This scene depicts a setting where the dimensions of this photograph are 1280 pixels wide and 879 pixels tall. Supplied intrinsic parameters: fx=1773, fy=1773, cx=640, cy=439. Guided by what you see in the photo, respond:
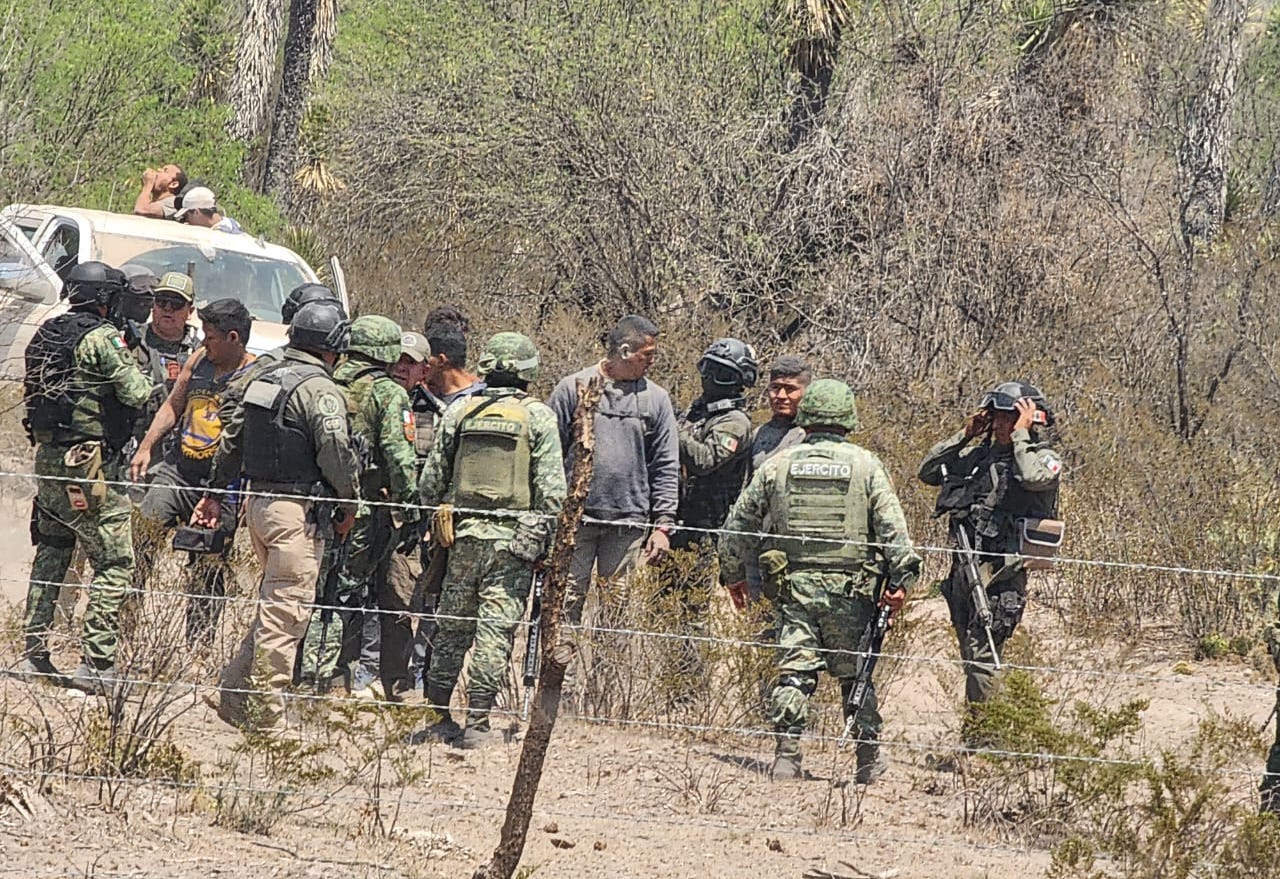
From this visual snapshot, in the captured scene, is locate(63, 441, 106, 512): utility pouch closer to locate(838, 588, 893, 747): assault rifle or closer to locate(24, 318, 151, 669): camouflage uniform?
locate(24, 318, 151, 669): camouflage uniform

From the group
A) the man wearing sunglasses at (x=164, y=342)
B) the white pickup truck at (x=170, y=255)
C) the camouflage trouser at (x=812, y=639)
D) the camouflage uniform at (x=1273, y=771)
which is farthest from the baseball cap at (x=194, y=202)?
the camouflage uniform at (x=1273, y=771)

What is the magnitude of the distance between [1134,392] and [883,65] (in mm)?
4051

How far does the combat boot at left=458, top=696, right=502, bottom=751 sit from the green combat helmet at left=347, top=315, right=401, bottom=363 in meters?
1.41

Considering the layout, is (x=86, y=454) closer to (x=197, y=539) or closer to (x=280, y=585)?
(x=197, y=539)

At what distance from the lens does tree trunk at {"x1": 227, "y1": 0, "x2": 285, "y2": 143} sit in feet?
74.1

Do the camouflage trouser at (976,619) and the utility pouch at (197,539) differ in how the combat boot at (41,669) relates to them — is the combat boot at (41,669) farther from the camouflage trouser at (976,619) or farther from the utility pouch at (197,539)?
the camouflage trouser at (976,619)

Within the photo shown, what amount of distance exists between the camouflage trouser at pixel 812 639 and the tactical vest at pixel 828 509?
71 mm

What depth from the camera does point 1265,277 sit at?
1260 centimetres

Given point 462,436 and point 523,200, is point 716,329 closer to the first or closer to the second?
point 523,200

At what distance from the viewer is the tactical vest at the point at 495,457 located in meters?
6.94

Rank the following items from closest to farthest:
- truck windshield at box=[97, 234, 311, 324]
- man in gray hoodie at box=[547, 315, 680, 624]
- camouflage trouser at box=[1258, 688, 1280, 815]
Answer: camouflage trouser at box=[1258, 688, 1280, 815], man in gray hoodie at box=[547, 315, 680, 624], truck windshield at box=[97, 234, 311, 324]

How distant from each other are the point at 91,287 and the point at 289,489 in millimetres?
1358

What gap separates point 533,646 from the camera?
6879mm

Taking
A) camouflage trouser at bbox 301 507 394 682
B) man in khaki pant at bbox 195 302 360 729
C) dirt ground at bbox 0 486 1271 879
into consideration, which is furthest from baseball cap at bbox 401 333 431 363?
dirt ground at bbox 0 486 1271 879
